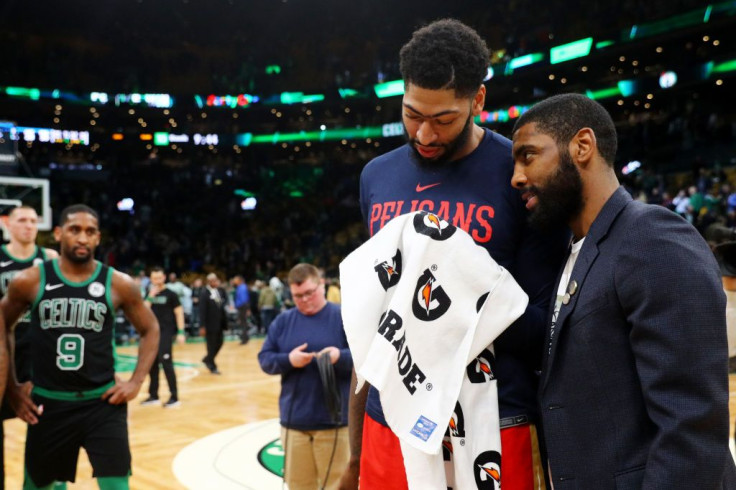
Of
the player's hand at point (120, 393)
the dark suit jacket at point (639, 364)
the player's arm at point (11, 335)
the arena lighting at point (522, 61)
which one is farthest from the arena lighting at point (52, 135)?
the dark suit jacket at point (639, 364)

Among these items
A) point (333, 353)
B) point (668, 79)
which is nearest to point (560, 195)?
point (333, 353)

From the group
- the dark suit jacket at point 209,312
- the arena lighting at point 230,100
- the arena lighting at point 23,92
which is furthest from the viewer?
the arena lighting at point 230,100

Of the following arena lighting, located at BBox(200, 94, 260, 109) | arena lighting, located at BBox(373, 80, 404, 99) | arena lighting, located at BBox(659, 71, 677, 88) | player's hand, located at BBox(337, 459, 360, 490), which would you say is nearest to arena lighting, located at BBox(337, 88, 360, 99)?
arena lighting, located at BBox(373, 80, 404, 99)

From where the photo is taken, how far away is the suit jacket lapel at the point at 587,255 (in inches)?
62.7

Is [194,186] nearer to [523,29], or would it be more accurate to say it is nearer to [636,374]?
[523,29]

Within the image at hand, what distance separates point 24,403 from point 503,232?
336 cm

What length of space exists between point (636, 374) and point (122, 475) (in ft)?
10.8

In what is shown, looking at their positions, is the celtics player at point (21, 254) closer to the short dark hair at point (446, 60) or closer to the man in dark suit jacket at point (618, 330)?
the short dark hair at point (446, 60)

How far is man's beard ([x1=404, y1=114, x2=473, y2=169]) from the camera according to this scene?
187cm

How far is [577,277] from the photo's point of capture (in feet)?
A: 5.29

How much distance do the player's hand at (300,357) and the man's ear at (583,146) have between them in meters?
3.22

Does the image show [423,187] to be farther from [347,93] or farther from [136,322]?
[347,93]

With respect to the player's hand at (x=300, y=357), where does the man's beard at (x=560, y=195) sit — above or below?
above

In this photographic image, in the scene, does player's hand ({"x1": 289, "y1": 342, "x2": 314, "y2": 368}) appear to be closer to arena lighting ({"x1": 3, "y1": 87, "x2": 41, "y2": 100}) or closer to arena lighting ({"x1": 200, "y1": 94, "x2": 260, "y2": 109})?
arena lighting ({"x1": 3, "y1": 87, "x2": 41, "y2": 100})
